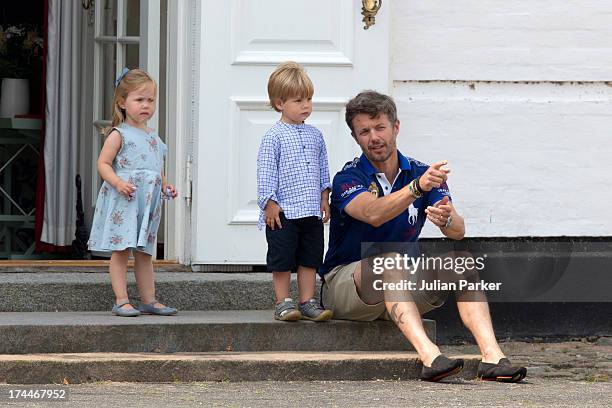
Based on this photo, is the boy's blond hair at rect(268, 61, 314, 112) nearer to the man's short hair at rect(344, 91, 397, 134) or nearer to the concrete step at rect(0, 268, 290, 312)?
the man's short hair at rect(344, 91, 397, 134)

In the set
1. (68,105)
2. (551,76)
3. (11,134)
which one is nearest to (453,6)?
(551,76)

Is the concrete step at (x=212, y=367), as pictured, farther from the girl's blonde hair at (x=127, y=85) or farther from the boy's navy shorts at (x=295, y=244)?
the girl's blonde hair at (x=127, y=85)

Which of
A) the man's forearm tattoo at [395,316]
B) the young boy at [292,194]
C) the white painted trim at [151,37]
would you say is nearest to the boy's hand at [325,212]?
the young boy at [292,194]

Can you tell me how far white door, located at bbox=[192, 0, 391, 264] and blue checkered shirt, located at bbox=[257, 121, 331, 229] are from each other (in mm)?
745

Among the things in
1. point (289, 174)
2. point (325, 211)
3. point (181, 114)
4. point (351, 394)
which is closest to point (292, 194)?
point (289, 174)

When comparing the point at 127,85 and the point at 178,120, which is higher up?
the point at 127,85

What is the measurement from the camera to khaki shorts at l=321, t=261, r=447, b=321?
5641mm

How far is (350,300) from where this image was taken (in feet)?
18.7

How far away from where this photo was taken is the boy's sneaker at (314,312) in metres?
5.76

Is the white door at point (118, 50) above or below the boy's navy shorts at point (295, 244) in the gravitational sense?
above

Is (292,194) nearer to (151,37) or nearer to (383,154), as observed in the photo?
(383,154)

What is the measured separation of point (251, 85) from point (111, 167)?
100 cm

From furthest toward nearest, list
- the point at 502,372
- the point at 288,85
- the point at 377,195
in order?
the point at 288,85
the point at 377,195
the point at 502,372

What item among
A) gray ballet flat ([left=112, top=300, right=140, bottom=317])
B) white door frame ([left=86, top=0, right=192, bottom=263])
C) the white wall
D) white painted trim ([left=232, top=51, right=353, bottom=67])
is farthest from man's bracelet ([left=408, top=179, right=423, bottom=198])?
white door frame ([left=86, top=0, right=192, bottom=263])
